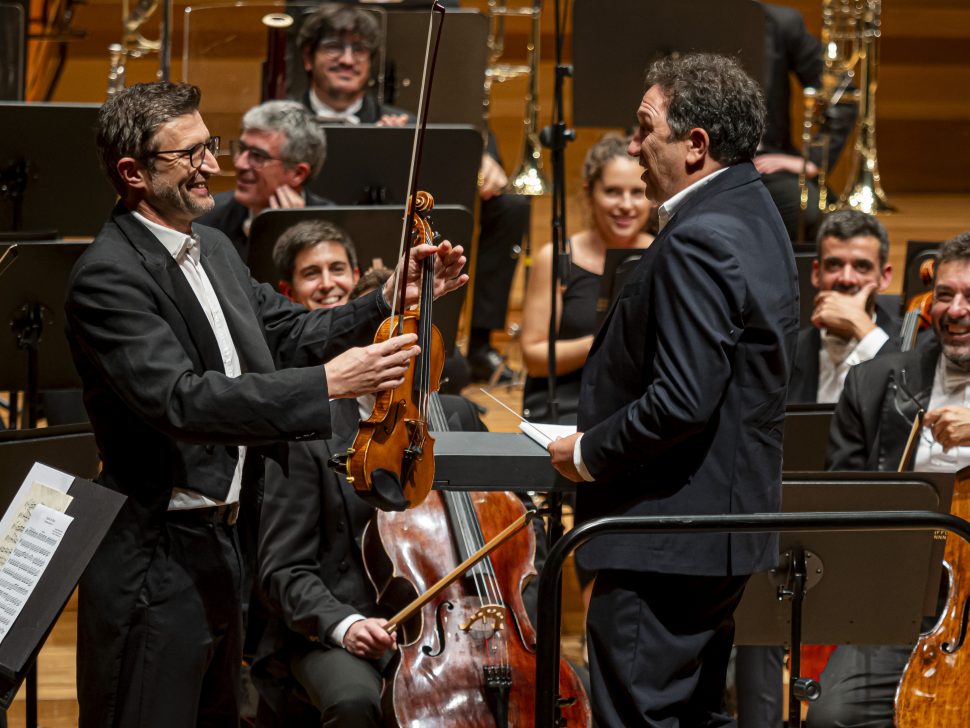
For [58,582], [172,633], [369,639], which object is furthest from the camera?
[369,639]

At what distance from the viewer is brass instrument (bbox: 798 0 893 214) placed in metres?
5.43

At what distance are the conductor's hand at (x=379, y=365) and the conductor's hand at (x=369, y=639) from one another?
0.83 m

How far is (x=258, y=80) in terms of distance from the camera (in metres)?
4.46

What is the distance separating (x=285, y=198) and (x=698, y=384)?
7.06ft

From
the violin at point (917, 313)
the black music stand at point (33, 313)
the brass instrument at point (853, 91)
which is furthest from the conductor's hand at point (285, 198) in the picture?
the brass instrument at point (853, 91)

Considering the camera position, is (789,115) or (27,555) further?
(789,115)

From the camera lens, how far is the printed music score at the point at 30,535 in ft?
6.61

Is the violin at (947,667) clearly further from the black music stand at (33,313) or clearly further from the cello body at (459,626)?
the black music stand at (33,313)

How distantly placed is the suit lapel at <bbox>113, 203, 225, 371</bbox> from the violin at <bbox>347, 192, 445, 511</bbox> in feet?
1.08

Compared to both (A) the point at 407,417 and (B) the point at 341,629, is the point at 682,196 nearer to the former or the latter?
(A) the point at 407,417

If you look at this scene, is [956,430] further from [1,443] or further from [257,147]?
[257,147]

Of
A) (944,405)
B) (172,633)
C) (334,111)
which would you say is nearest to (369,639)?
(172,633)

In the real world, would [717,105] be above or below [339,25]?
below

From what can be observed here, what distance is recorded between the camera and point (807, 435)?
3398 mm
